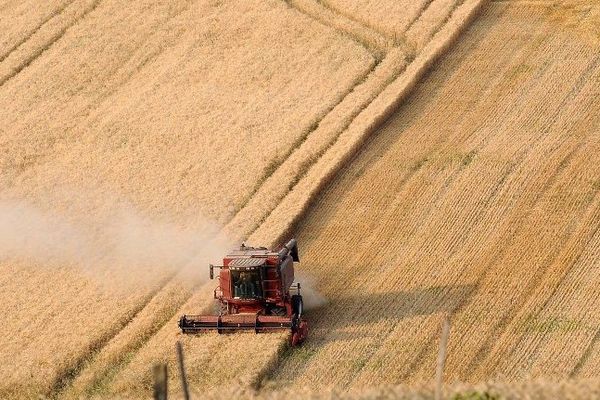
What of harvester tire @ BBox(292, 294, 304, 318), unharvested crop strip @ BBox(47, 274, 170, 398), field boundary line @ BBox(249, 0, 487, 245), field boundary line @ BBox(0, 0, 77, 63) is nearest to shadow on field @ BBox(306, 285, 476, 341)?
harvester tire @ BBox(292, 294, 304, 318)

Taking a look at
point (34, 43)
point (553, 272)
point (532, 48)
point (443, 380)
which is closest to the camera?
point (443, 380)

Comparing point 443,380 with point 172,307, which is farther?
point 172,307

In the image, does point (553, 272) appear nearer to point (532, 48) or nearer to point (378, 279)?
point (378, 279)

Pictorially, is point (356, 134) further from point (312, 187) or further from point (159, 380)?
point (159, 380)

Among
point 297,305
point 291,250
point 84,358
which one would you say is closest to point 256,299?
point 297,305

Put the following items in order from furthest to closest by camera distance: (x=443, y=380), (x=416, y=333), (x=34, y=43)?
(x=34, y=43)
(x=416, y=333)
(x=443, y=380)

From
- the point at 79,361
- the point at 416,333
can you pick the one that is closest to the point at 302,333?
the point at 416,333

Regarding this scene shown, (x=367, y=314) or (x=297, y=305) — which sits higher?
(x=297, y=305)
